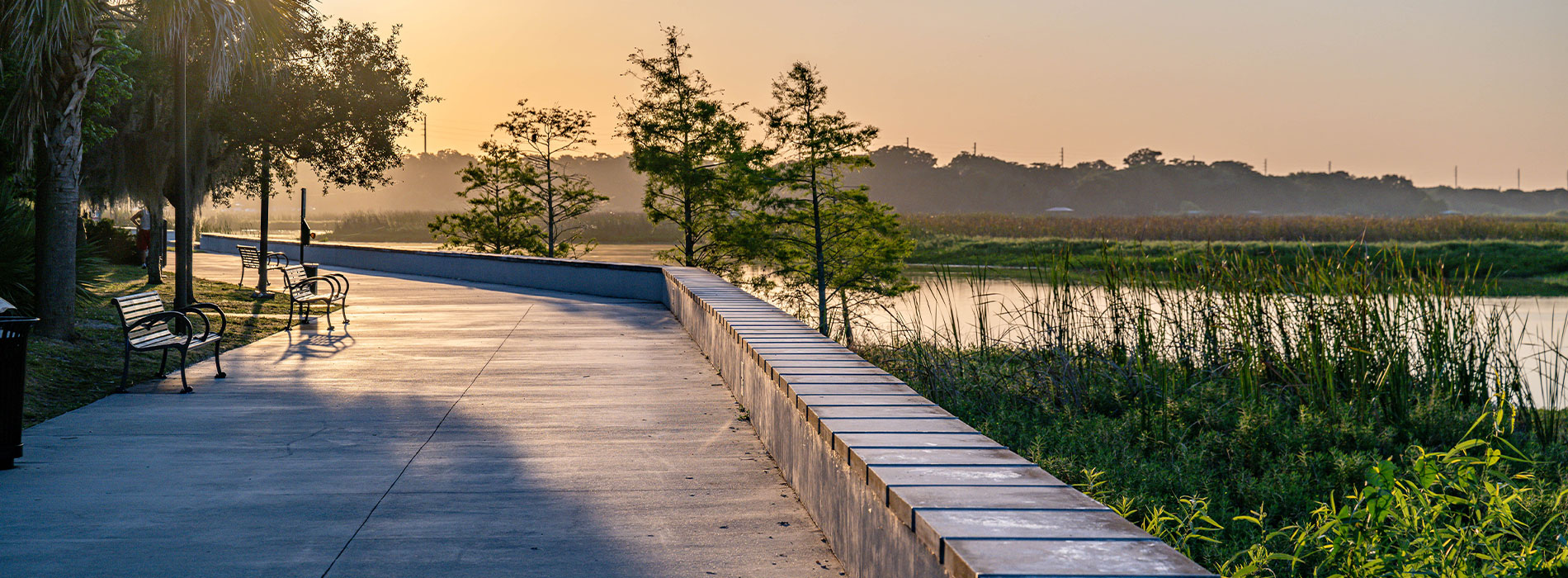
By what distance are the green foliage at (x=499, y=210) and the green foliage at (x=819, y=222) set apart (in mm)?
8503

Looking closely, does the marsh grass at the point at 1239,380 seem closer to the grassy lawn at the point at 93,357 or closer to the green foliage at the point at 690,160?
the grassy lawn at the point at 93,357

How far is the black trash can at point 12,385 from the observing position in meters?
6.13

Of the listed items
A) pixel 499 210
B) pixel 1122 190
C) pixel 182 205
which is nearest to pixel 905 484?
pixel 182 205

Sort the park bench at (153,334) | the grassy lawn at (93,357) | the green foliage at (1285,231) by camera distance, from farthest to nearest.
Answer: the green foliage at (1285,231) < the park bench at (153,334) < the grassy lawn at (93,357)

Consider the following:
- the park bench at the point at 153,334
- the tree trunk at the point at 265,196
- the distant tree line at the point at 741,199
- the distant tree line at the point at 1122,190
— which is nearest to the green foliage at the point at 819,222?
the distant tree line at the point at 741,199

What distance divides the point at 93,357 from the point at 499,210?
25260mm

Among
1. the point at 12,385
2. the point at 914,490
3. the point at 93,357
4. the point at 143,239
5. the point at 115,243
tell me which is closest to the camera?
the point at 914,490

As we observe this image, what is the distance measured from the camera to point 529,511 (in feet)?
17.3

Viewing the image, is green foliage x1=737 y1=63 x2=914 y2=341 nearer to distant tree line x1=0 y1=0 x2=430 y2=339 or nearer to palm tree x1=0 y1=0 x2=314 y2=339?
distant tree line x1=0 y1=0 x2=430 y2=339

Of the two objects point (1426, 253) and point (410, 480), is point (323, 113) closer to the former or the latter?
point (410, 480)

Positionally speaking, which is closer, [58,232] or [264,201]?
[58,232]

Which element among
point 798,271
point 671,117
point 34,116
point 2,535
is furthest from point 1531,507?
point 671,117

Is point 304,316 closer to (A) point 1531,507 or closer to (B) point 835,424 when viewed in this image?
(B) point 835,424

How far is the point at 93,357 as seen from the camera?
35.9ft
